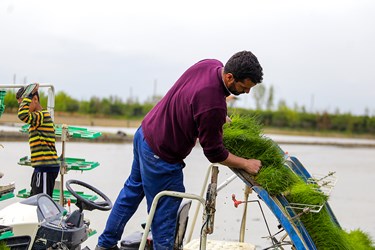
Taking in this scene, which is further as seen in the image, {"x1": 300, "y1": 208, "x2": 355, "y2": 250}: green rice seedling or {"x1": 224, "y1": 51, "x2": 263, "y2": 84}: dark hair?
{"x1": 300, "y1": 208, "x2": 355, "y2": 250}: green rice seedling

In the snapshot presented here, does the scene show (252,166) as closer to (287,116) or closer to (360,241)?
(360,241)

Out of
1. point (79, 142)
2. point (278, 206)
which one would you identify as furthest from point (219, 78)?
point (79, 142)

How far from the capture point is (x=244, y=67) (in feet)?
14.7

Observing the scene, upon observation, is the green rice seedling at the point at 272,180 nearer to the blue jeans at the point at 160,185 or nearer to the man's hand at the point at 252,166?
the man's hand at the point at 252,166

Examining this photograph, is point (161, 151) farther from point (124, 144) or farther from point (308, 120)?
point (308, 120)

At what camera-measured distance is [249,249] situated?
6023 mm

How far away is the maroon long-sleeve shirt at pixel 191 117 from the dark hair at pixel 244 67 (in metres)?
0.13

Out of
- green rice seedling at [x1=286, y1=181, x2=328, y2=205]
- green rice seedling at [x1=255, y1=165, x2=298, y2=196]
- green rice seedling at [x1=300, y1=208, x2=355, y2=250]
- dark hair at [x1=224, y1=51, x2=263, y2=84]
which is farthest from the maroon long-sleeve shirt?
green rice seedling at [x1=300, y1=208, x2=355, y2=250]

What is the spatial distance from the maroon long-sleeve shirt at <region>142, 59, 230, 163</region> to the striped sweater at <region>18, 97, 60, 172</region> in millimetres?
2333

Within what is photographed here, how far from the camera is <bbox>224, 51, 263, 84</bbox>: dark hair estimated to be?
449 centimetres

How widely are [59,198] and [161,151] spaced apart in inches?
99.8

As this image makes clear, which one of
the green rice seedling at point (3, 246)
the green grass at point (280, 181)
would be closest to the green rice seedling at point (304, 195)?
the green grass at point (280, 181)

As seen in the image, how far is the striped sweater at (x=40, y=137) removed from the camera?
6961 mm

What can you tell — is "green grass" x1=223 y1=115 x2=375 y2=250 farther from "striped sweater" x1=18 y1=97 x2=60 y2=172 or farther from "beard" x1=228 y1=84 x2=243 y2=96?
"striped sweater" x1=18 y1=97 x2=60 y2=172
